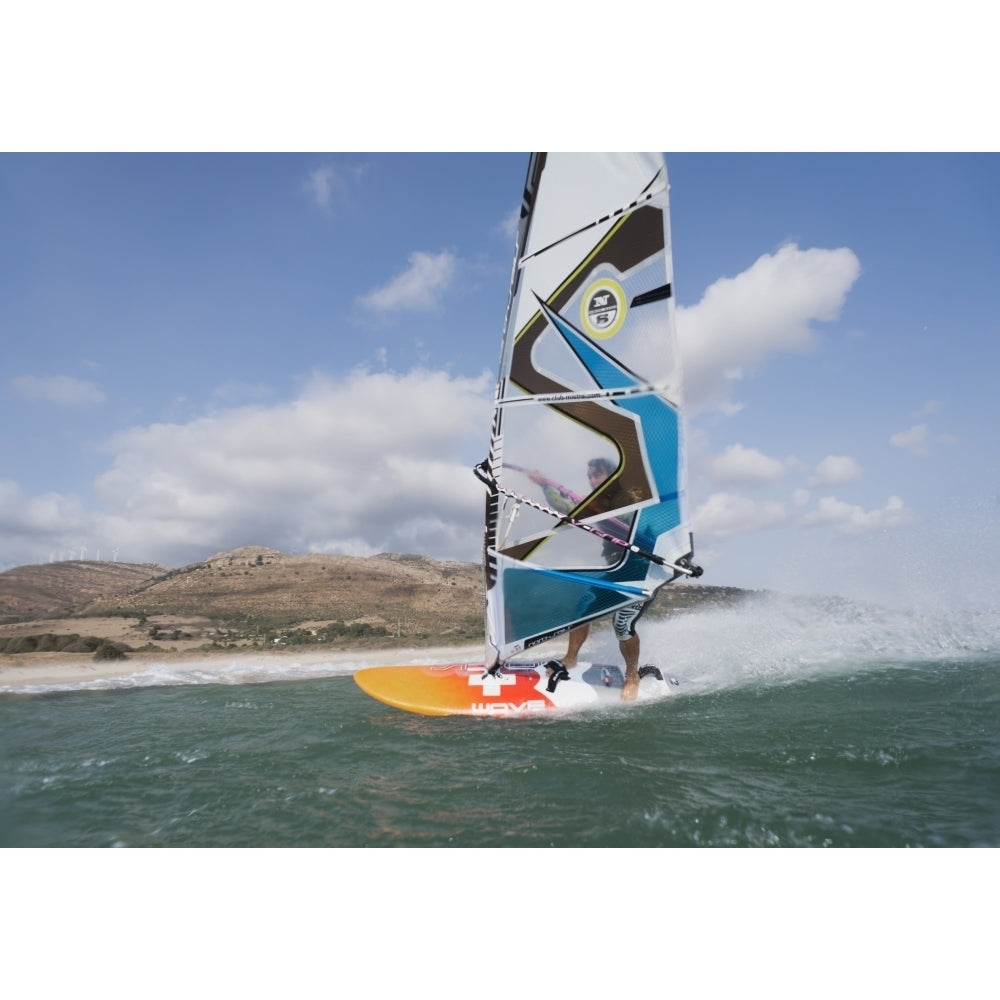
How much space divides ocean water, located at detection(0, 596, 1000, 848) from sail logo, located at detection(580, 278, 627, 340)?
532 cm

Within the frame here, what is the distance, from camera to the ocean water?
4.28 metres

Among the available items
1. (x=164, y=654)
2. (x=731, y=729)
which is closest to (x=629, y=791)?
(x=731, y=729)

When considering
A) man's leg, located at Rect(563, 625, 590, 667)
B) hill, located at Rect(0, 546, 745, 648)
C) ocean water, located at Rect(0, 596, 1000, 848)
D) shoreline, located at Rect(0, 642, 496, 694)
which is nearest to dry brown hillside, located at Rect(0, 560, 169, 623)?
hill, located at Rect(0, 546, 745, 648)

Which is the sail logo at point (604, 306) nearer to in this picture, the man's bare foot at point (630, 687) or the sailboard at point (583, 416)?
the sailboard at point (583, 416)

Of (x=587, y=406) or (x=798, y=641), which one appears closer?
(x=587, y=406)

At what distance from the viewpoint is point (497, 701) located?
321 inches

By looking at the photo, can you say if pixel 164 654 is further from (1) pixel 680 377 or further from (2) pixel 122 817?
(1) pixel 680 377

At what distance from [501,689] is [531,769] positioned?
8.80 ft

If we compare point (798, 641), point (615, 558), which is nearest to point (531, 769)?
point (615, 558)

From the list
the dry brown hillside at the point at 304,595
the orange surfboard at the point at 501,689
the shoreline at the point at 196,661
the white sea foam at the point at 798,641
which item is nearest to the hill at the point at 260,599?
the dry brown hillside at the point at 304,595

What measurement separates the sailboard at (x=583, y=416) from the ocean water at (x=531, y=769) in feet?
6.06

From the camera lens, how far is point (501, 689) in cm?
832

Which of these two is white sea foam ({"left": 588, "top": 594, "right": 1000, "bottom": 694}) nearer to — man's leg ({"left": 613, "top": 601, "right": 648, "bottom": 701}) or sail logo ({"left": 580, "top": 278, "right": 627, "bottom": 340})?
man's leg ({"left": 613, "top": 601, "right": 648, "bottom": 701})

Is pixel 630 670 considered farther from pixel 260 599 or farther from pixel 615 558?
pixel 260 599
